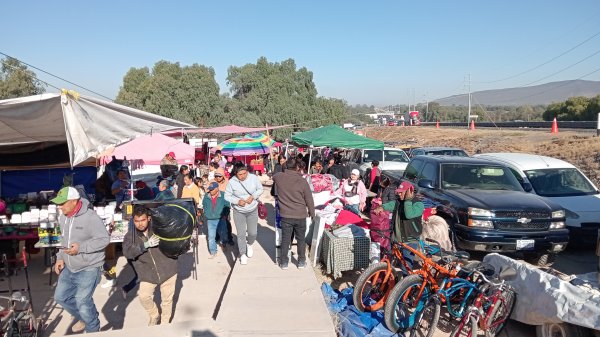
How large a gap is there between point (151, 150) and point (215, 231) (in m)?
7.38

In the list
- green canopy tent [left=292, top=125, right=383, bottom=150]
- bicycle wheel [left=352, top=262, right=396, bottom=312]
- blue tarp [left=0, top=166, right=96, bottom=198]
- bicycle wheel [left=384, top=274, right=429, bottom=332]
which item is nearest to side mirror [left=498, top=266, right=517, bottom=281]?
bicycle wheel [left=384, top=274, right=429, bottom=332]

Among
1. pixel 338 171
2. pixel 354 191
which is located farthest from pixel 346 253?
pixel 338 171

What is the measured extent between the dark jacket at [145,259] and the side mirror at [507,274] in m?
3.73

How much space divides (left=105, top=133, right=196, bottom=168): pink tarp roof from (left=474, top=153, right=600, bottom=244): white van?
1045 cm

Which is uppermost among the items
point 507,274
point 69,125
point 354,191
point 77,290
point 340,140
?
point 69,125

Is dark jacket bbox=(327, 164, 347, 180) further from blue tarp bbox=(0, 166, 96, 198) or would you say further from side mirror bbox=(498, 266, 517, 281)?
side mirror bbox=(498, 266, 517, 281)

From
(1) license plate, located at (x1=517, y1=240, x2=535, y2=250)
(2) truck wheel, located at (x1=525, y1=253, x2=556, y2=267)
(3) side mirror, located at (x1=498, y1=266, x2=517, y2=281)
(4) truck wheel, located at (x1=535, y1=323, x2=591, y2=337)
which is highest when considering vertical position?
(3) side mirror, located at (x1=498, y1=266, x2=517, y2=281)

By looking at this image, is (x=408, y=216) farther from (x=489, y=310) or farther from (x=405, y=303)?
(x=489, y=310)

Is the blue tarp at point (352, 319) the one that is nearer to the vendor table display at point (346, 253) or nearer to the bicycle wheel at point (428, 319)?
the bicycle wheel at point (428, 319)

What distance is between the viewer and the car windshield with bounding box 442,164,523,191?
8.12 metres

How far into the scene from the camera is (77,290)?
4.39 metres

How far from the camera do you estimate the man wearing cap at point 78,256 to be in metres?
4.29

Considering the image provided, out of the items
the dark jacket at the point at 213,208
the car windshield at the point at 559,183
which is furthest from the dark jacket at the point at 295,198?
the car windshield at the point at 559,183

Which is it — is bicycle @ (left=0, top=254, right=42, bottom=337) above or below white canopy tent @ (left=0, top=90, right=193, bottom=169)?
below
